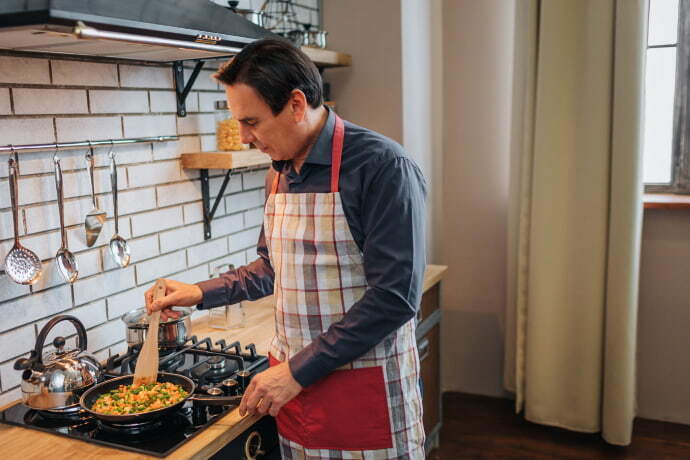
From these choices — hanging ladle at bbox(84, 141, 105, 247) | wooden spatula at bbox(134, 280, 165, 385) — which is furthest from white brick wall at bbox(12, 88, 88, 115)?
wooden spatula at bbox(134, 280, 165, 385)

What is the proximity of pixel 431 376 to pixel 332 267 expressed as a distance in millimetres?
1368

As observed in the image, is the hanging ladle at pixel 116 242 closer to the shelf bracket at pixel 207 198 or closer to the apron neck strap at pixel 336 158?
the shelf bracket at pixel 207 198

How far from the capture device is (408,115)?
9.57 feet

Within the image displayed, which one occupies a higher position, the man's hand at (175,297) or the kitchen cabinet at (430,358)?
the man's hand at (175,297)

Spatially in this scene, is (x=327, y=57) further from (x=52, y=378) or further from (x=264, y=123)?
(x=52, y=378)

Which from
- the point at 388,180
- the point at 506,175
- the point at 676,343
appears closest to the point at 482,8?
the point at 506,175

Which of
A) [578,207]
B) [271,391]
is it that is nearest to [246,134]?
[271,391]

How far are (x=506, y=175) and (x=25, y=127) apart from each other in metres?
2.22

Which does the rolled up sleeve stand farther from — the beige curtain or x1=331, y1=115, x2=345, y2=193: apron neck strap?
the beige curtain

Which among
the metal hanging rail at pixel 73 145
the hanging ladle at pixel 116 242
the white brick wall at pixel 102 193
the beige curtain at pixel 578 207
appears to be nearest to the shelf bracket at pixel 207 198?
the white brick wall at pixel 102 193

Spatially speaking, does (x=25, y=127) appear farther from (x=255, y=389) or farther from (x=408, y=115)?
(x=408, y=115)

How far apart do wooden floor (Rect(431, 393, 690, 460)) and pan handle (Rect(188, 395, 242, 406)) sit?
1.61 metres

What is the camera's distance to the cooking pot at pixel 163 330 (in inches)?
70.4

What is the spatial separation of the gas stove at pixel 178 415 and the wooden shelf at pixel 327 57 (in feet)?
3.71
